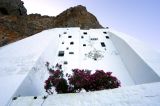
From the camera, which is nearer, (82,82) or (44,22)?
(82,82)

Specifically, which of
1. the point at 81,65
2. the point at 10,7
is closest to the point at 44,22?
the point at 10,7

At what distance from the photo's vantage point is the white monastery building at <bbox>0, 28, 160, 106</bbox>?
830 centimetres

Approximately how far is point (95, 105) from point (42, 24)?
26504 mm

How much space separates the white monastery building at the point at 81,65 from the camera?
27.2ft

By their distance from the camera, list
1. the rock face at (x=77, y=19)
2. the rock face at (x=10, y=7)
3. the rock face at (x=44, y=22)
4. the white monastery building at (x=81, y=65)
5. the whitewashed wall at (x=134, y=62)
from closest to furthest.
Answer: the white monastery building at (x=81, y=65), the whitewashed wall at (x=134, y=62), the rock face at (x=44, y=22), the rock face at (x=77, y=19), the rock face at (x=10, y=7)

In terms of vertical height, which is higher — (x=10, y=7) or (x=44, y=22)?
(x=10, y=7)

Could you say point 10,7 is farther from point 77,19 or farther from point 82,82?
point 82,82

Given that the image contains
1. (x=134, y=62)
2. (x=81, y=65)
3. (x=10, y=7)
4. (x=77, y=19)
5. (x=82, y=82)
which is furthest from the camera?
(x=10, y=7)

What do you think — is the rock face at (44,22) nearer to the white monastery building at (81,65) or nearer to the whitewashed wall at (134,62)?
the white monastery building at (81,65)

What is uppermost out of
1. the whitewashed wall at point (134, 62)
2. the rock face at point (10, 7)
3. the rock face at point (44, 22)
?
the rock face at point (10, 7)

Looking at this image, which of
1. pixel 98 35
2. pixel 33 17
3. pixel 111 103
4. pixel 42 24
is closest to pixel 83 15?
pixel 42 24

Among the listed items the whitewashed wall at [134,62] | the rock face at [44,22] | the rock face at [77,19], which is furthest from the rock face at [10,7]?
the whitewashed wall at [134,62]

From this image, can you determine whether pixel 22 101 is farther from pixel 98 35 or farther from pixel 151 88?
pixel 98 35

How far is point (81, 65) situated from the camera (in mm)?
15328
